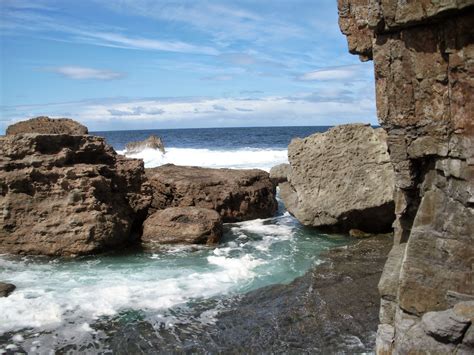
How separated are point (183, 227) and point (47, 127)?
4562 mm

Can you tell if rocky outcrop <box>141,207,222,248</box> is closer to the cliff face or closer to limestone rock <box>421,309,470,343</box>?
the cliff face

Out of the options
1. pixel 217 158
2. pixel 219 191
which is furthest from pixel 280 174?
pixel 217 158

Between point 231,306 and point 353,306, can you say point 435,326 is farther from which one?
point 231,306

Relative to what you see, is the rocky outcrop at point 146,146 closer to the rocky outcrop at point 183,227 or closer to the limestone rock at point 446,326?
the rocky outcrop at point 183,227

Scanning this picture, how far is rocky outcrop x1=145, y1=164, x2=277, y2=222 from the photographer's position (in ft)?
41.6

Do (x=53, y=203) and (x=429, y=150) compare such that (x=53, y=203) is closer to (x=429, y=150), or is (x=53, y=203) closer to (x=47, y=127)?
(x=47, y=127)

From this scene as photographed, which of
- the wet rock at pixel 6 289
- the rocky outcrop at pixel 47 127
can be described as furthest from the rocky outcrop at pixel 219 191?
the wet rock at pixel 6 289

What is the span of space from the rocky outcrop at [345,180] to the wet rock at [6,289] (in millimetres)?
6249

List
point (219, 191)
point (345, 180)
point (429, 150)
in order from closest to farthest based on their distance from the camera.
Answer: point (429, 150) < point (345, 180) < point (219, 191)

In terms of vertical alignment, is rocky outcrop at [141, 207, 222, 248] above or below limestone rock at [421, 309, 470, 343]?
below

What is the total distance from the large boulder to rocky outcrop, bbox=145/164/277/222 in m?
1.94

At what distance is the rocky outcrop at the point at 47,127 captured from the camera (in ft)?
40.9

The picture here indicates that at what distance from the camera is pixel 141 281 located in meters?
8.31

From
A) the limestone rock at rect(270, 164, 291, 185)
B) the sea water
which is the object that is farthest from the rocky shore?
the limestone rock at rect(270, 164, 291, 185)
